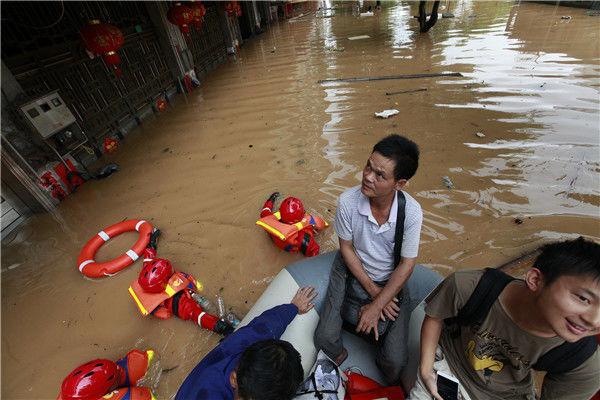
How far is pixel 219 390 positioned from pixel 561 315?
4.93ft

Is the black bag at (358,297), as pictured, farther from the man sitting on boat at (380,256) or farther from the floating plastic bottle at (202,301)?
the floating plastic bottle at (202,301)

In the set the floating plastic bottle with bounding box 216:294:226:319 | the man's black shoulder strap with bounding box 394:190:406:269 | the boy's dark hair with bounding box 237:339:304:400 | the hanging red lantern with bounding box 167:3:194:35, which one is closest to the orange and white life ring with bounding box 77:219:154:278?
the floating plastic bottle with bounding box 216:294:226:319

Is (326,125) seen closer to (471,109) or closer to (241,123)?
(241,123)

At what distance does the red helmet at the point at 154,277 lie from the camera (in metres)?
2.62

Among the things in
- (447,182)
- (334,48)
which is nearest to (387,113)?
(447,182)

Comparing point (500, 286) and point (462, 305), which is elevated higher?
point (500, 286)

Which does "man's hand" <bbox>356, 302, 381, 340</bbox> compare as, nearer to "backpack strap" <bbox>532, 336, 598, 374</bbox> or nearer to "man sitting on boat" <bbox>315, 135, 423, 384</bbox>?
"man sitting on boat" <bbox>315, 135, 423, 384</bbox>

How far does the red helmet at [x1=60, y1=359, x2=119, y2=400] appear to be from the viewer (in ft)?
5.98

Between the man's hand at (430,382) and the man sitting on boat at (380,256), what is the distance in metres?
0.29

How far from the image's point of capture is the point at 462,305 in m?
1.49

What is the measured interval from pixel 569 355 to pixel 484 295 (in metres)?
0.38

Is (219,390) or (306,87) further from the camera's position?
(306,87)

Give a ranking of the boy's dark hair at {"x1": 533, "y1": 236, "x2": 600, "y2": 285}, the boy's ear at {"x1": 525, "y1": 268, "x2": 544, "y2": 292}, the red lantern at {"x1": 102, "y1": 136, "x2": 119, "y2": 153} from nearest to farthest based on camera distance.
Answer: the boy's dark hair at {"x1": 533, "y1": 236, "x2": 600, "y2": 285}, the boy's ear at {"x1": 525, "y1": 268, "x2": 544, "y2": 292}, the red lantern at {"x1": 102, "y1": 136, "x2": 119, "y2": 153}

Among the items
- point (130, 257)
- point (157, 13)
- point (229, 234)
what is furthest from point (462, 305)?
point (157, 13)
